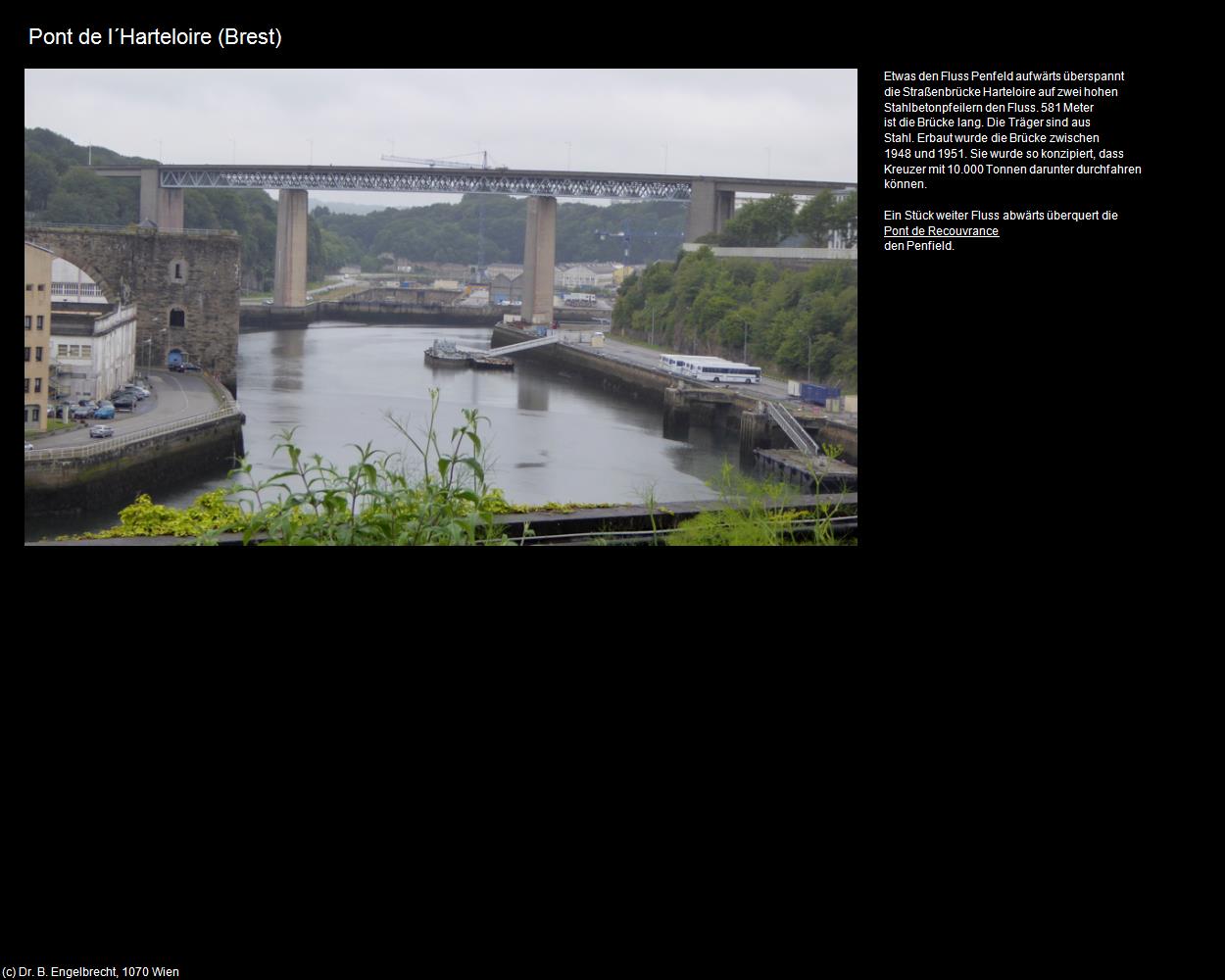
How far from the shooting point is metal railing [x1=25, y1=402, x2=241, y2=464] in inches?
206

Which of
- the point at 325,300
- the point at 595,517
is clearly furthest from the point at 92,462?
the point at 325,300

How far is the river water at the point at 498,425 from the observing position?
5309 mm

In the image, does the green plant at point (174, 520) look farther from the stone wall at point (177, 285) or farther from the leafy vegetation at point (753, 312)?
the stone wall at point (177, 285)

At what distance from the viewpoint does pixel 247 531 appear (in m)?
2.42

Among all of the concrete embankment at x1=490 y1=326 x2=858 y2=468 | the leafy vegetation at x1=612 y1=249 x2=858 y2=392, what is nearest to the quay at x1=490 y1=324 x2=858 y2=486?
the concrete embankment at x1=490 y1=326 x2=858 y2=468

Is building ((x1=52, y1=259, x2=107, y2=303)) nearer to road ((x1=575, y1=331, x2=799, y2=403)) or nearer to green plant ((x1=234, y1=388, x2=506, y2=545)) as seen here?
road ((x1=575, y1=331, x2=799, y2=403))

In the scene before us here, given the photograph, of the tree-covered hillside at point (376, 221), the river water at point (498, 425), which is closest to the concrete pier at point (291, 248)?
the tree-covered hillside at point (376, 221)

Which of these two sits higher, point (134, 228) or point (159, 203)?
point (159, 203)

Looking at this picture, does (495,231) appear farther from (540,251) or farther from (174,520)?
(174,520)

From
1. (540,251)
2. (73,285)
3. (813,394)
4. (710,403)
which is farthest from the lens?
(73,285)

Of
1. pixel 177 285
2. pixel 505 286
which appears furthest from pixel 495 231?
pixel 177 285

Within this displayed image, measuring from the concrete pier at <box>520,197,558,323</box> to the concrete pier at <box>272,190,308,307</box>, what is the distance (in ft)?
9.11

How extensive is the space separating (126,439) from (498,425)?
192 cm

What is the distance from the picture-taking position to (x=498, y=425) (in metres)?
6.10
